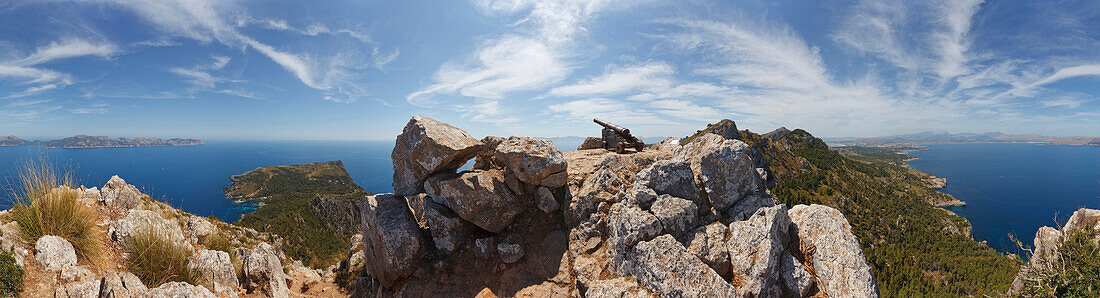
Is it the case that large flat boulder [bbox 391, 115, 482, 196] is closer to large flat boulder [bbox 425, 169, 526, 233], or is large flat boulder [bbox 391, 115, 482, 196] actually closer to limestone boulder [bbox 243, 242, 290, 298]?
large flat boulder [bbox 425, 169, 526, 233]

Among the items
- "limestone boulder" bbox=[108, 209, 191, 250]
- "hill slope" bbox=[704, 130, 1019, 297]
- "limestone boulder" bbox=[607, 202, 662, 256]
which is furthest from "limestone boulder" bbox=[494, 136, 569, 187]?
"hill slope" bbox=[704, 130, 1019, 297]

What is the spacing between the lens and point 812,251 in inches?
320

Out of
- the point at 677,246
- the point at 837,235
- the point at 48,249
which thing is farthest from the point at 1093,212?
the point at 48,249

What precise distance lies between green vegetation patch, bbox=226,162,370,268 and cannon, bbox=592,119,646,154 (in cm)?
1363

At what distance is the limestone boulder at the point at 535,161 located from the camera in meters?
10.6

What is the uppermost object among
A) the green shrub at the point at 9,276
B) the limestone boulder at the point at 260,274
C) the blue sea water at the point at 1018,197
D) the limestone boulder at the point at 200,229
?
the green shrub at the point at 9,276

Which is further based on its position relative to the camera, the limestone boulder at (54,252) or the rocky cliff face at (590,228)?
the rocky cliff face at (590,228)

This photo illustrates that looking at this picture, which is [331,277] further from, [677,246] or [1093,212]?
[1093,212]

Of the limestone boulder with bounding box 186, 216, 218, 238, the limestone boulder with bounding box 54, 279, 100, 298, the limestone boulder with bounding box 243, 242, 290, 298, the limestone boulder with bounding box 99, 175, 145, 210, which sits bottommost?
the limestone boulder with bounding box 243, 242, 290, 298

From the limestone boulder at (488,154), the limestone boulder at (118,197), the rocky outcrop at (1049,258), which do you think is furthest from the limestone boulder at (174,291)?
the rocky outcrop at (1049,258)

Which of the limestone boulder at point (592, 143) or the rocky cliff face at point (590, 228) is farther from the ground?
the limestone boulder at point (592, 143)

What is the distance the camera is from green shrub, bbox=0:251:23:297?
19.0 feet

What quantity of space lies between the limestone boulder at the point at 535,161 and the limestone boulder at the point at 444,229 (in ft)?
8.42

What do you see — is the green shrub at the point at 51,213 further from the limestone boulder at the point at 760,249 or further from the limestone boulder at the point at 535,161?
the limestone boulder at the point at 760,249
